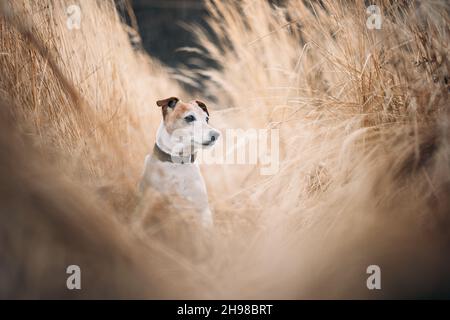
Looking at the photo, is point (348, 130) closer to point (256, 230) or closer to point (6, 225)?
point (256, 230)

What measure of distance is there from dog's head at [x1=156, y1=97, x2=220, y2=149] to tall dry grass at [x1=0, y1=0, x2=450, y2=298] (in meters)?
0.12

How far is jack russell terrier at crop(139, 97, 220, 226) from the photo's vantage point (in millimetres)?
1316

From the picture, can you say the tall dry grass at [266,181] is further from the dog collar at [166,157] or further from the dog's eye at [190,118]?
the dog's eye at [190,118]

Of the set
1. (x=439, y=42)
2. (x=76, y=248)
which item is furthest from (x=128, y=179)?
(x=439, y=42)

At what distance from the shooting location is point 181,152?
1360mm

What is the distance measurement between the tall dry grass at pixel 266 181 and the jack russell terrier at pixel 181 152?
0.13 ft

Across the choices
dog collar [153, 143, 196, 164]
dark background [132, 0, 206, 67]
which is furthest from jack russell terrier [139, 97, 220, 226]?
dark background [132, 0, 206, 67]

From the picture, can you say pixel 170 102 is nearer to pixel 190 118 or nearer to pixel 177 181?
pixel 190 118

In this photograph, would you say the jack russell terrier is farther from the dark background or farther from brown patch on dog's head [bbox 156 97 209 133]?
the dark background

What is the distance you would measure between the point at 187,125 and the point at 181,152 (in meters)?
0.07

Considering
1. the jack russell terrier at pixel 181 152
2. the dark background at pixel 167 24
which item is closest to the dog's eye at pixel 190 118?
the jack russell terrier at pixel 181 152

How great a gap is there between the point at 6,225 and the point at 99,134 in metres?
0.30

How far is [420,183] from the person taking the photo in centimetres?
118

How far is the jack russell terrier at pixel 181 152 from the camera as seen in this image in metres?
1.32
